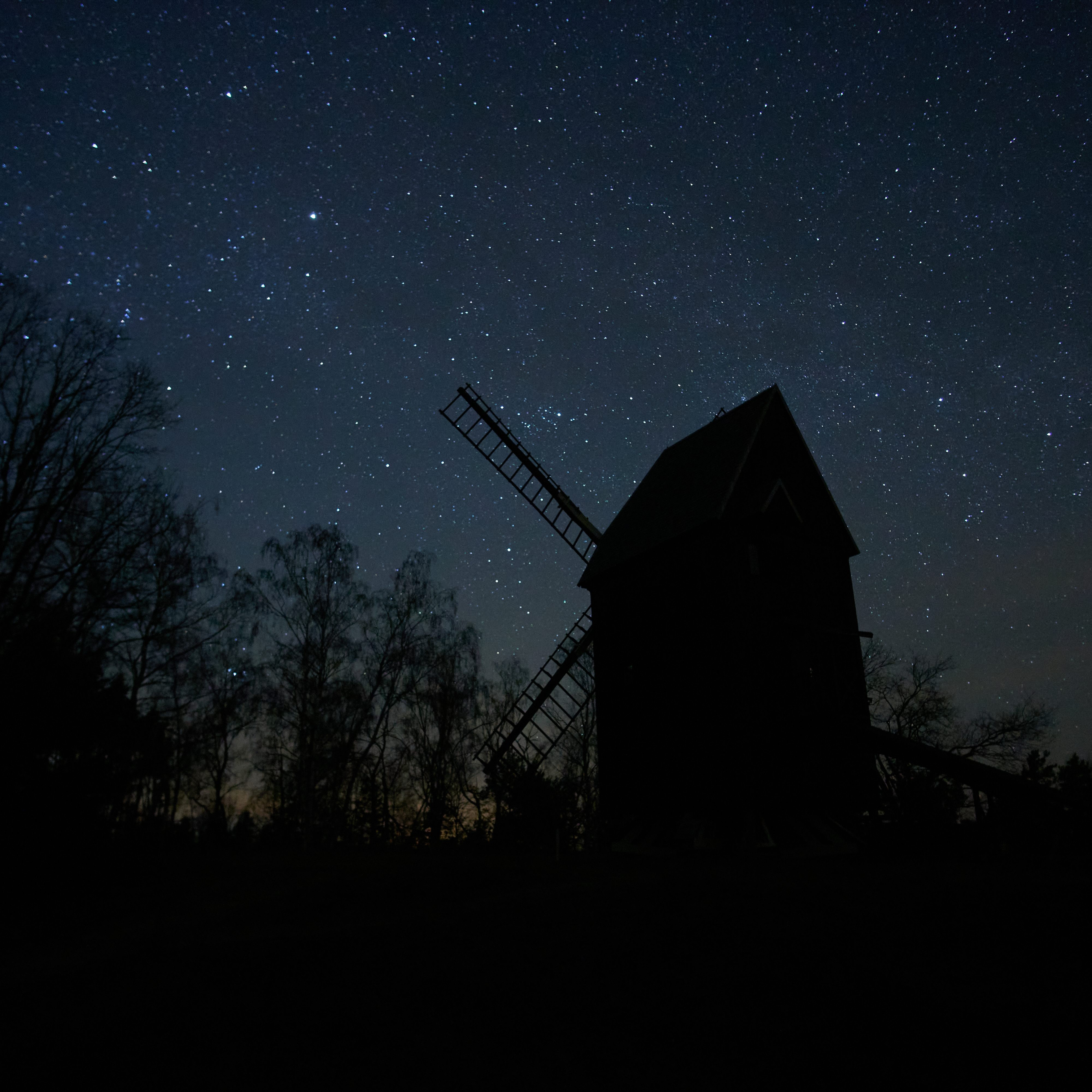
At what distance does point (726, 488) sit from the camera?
66.7 feet

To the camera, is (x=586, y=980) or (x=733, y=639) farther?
(x=733, y=639)

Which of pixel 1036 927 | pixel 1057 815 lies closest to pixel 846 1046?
pixel 1036 927

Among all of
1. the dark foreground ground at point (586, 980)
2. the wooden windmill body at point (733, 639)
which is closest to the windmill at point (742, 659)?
the wooden windmill body at point (733, 639)

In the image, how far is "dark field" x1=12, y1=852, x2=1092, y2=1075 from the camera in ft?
22.8

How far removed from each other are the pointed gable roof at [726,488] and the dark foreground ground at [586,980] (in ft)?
30.7

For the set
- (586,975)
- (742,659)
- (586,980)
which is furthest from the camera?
(742,659)

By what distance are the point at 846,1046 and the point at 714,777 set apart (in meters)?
12.5

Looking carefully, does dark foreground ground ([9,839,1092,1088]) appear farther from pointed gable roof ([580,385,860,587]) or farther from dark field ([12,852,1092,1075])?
pointed gable roof ([580,385,860,587])

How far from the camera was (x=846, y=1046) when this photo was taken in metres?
6.69

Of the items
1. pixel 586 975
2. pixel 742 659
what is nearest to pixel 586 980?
pixel 586 975

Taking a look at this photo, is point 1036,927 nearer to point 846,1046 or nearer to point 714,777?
point 846,1046

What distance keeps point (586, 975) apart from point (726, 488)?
13.8 m

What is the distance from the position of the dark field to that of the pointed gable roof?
30.4ft

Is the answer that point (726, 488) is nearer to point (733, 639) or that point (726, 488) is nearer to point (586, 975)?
point (733, 639)
